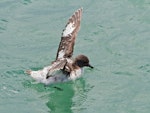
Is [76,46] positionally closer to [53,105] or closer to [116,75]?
[116,75]

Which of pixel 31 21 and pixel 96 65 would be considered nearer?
pixel 96 65

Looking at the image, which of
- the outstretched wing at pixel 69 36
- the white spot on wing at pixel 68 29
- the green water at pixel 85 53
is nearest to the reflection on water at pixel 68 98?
the green water at pixel 85 53

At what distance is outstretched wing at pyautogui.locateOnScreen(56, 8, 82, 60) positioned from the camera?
13.3 metres

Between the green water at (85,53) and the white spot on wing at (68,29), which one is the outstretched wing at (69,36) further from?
the green water at (85,53)

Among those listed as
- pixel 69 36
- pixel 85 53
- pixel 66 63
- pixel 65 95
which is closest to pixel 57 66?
pixel 66 63

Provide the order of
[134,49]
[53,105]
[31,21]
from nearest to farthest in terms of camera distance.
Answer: [53,105] → [134,49] → [31,21]

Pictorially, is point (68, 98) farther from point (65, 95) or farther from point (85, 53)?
point (85, 53)

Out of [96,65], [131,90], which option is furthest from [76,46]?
[131,90]

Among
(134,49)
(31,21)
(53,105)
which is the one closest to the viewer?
(53,105)

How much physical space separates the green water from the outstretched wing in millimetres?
338

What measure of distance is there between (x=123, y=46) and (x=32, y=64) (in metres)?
1.99

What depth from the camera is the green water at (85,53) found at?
1204 centimetres

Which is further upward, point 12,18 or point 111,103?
point 12,18

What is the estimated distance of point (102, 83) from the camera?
1275cm
